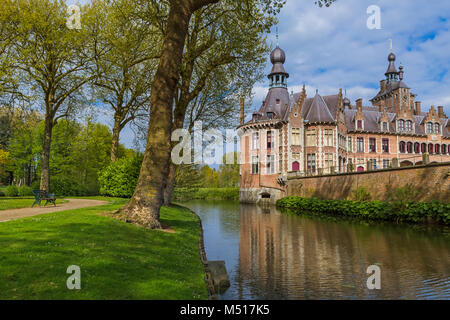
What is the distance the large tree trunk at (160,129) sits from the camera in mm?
9805

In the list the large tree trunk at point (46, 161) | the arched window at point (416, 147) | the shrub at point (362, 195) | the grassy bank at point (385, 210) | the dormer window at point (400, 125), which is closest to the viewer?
the grassy bank at point (385, 210)

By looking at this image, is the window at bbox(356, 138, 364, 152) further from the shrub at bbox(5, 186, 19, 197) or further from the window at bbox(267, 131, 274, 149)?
the shrub at bbox(5, 186, 19, 197)

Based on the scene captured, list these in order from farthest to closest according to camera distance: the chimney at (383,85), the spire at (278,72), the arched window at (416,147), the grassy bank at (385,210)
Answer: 1. the chimney at (383,85)
2. the arched window at (416,147)
3. the spire at (278,72)
4. the grassy bank at (385,210)

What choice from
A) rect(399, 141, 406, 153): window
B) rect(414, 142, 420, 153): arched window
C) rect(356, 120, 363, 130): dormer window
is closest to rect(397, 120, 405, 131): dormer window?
rect(399, 141, 406, 153): window

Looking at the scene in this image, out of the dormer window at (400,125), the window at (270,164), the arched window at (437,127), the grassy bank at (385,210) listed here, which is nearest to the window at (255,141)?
the window at (270,164)

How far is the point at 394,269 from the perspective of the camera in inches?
350

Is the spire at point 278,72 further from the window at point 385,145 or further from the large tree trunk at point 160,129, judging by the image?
the large tree trunk at point 160,129

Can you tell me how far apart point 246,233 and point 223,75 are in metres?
11.0

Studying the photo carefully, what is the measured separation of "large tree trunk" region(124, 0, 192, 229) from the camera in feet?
32.2

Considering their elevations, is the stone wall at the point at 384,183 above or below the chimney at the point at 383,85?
below

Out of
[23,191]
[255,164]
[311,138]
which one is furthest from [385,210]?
[23,191]

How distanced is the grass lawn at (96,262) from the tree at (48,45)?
15486 mm

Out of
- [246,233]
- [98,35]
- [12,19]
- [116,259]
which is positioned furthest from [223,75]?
[116,259]

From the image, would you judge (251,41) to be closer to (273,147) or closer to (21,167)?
(273,147)
